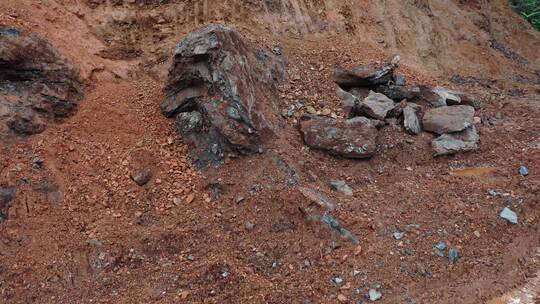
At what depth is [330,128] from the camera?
25.6 ft

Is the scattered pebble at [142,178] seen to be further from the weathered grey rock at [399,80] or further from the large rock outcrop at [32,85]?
the weathered grey rock at [399,80]

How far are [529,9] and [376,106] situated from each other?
9.44 m

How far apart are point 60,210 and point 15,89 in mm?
2059

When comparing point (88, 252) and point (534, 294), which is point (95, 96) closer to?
point (88, 252)

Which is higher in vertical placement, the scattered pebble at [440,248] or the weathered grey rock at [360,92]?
the weathered grey rock at [360,92]

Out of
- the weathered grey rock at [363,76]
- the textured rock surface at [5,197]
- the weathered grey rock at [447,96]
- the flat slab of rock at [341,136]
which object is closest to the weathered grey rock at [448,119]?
the weathered grey rock at [447,96]

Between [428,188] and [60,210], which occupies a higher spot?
[60,210]

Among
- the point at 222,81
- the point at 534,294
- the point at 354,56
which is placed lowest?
the point at 534,294

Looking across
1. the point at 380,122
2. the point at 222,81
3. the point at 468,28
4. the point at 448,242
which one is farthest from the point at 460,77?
the point at 222,81

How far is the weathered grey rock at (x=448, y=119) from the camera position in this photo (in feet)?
27.6

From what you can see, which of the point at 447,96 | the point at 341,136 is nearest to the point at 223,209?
the point at 341,136

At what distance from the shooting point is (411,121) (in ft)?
27.6

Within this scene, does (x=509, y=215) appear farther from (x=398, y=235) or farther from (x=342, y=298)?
(x=342, y=298)

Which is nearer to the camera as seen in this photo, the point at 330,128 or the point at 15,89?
the point at 15,89
